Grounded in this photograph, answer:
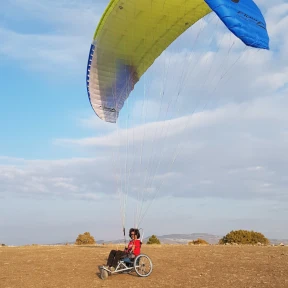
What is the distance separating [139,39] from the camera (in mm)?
16875

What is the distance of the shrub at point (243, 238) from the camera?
1215 inches

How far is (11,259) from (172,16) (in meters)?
12.4

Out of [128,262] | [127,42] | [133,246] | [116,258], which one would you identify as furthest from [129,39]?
[128,262]

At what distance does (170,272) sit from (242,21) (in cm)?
787

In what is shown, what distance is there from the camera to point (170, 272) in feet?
44.2

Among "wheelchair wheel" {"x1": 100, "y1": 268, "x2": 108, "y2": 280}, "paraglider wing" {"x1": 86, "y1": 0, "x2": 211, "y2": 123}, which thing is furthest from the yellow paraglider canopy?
"wheelchair wheel" {"x1": 100, "y1": 268, "x2": 108, "y2": 280}

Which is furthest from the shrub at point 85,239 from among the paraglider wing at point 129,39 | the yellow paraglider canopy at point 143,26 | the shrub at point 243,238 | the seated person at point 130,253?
the seated person at point 130,253

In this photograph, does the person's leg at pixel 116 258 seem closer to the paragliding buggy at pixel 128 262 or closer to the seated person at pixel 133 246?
the paragliding buggy at pixel 128 262

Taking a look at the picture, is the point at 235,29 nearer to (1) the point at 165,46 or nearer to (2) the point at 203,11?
(2) the point at 203,11

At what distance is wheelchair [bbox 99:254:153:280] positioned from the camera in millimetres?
12977

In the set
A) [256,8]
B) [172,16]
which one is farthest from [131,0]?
[256,8]

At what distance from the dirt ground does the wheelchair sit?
18cm

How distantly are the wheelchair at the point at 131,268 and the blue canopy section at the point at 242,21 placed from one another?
7109 millimetres

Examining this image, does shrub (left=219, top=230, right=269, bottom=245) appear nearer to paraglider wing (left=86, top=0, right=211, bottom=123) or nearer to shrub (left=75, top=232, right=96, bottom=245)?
shrub (left=75, top=232, right=96, bottom=245)
